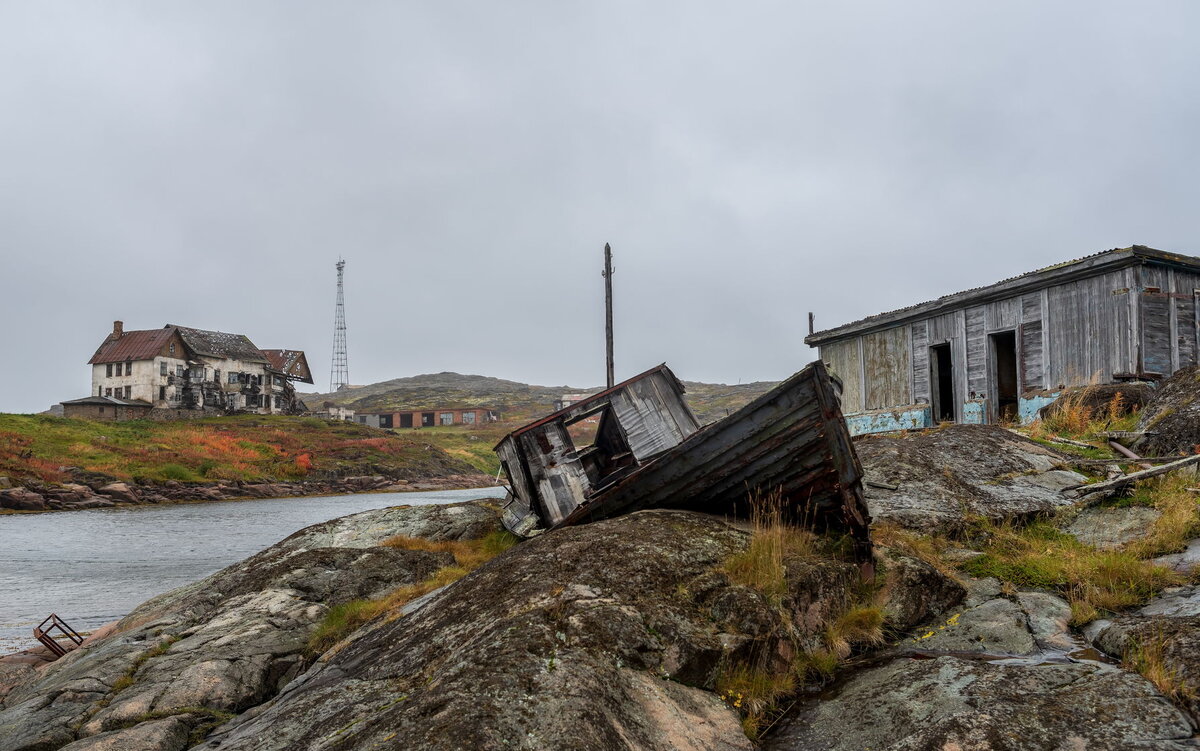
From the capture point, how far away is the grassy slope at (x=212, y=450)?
37.9 m

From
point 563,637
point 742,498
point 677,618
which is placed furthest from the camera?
point 742,498

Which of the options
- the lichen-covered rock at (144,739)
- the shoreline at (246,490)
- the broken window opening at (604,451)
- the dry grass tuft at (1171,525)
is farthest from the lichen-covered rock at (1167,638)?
the shoreline at (246,490)

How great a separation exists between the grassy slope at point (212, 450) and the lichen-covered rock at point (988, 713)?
1685 inches

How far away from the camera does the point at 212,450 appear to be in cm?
4491

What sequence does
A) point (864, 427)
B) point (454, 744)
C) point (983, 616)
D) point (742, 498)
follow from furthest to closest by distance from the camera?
point (864, 427)
point (742, 498)
point (983, 616)
point (454, 744)

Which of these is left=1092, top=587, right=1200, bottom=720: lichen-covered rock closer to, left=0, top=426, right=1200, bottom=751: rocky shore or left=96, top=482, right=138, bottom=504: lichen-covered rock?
left=0, top=426, right=1200, bottom=751: rocky shore

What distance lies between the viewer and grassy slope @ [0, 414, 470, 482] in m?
37.9

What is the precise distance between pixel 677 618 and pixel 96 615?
14.6m

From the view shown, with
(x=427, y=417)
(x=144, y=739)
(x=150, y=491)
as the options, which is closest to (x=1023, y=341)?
(x=144, y=739)

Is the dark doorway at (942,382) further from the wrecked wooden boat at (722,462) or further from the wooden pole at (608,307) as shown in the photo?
the wrecked wooden boat at (722,462)

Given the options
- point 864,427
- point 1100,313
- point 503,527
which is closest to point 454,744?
point 503,527

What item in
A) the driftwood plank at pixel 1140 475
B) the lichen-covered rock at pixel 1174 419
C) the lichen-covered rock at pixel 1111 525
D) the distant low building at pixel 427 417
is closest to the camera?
the lichen-covered rock at pixel 1111 525

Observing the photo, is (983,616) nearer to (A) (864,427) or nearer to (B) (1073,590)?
(B) (1073,590)

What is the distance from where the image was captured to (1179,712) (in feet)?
12.8
